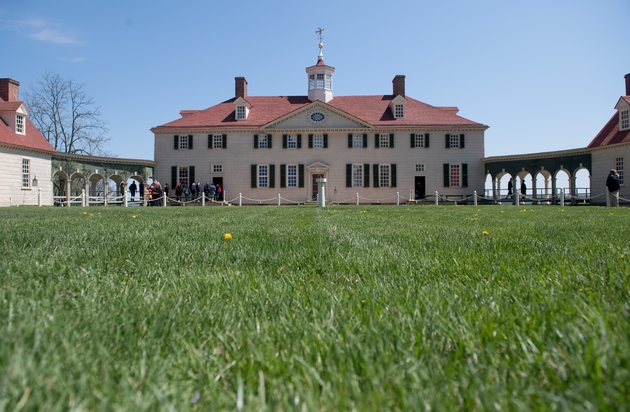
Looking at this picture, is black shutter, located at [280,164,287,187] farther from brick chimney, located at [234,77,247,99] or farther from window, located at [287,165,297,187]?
brick chimney, located at [234,77,247,99]

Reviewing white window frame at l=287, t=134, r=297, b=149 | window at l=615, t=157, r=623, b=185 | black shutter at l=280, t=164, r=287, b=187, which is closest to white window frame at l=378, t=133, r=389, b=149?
white window frame at l=287, t=134, r=297, b=149

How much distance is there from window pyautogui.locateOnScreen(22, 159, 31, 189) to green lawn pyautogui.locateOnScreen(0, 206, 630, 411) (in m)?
34.8

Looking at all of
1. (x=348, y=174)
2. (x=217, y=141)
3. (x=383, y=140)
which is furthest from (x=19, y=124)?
(x=383, y=140)

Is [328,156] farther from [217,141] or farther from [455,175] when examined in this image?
[455,175]

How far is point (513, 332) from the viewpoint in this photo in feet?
4.75

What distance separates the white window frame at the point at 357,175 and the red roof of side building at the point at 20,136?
25.0 metres

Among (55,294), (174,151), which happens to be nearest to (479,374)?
(55,294)

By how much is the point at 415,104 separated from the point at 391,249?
40.8 m

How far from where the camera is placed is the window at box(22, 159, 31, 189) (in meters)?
31.6

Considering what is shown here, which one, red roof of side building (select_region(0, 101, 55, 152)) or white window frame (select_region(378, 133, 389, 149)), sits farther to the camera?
white window frame (select_region(378, 133, 389, 149))

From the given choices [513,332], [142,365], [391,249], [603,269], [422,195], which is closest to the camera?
[142,365]

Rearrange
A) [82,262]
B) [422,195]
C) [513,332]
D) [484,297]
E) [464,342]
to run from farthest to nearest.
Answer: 1. [422,195]
2. [82,262]
3. [484,297]
4. [513,332]
5. [464,342]

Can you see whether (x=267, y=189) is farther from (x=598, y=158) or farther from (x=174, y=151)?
(x=598, y=158)

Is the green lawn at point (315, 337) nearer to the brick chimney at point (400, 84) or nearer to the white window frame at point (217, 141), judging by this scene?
the white window frame at point (217, 141)
